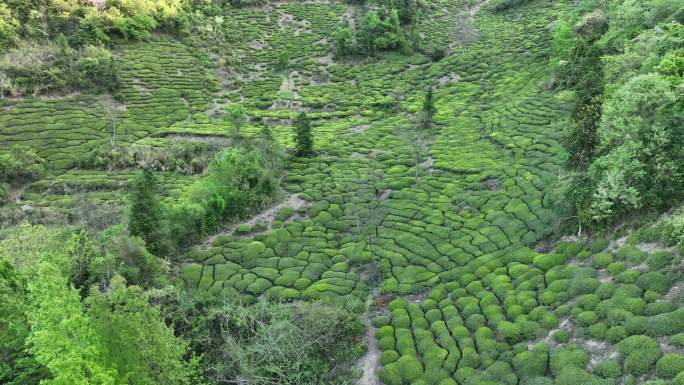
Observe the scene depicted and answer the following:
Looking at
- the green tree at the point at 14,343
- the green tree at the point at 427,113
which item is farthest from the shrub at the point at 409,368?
the green tree at the point at 427,113

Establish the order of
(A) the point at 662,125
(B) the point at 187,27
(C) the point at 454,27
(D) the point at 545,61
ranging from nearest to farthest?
(A) the point at 662,125 → (D) the point at 545,61 → (B) the point at 187,27 → (C) the point at 454,27

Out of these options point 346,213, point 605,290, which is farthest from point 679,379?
point 346,213

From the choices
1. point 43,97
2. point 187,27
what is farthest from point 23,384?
point 187,27

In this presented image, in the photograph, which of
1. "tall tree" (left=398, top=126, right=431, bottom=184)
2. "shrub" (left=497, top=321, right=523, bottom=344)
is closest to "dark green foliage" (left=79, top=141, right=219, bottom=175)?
"tall tree" (left=398, top=126, right=431, bottom=184)

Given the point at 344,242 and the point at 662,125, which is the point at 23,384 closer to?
the point at 344,242

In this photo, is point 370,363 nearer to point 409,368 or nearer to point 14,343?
point 409,368

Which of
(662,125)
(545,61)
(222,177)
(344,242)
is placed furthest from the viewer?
(545,61)

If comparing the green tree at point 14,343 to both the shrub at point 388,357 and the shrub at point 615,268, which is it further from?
the shrub at point 615,268
